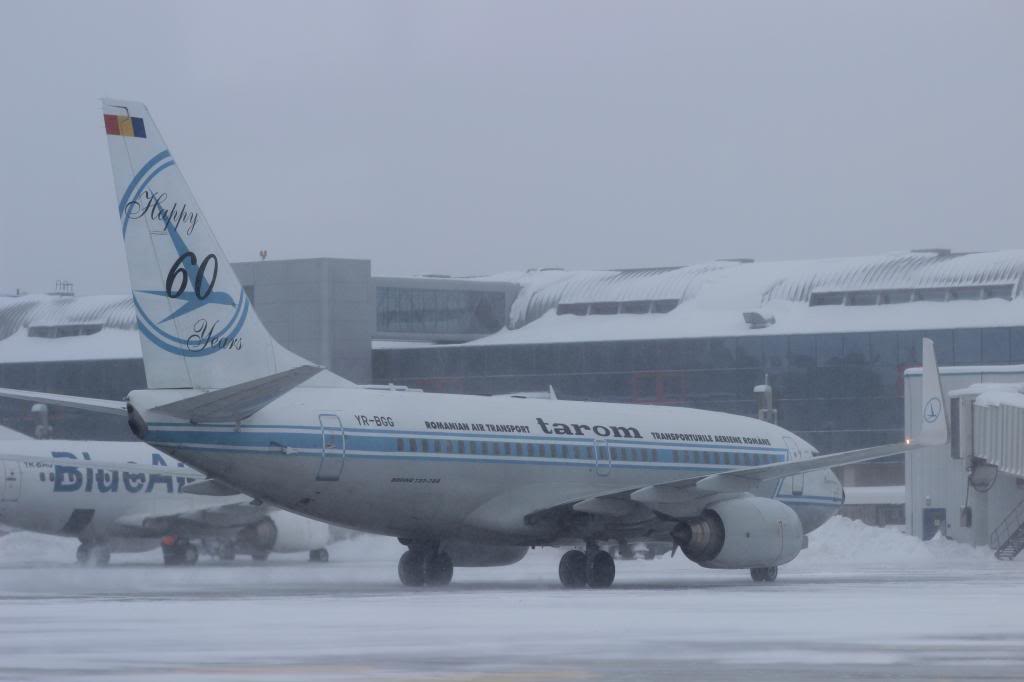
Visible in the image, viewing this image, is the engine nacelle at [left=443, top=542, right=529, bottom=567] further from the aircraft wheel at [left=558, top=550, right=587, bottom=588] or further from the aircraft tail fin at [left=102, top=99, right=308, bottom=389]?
the aircraft tail fin at [left=102, top=99, right=308, bottom=389]

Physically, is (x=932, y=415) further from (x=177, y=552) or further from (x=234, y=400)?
(x=177, y=552)

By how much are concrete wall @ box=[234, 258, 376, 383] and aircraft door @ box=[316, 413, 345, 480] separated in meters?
47.2

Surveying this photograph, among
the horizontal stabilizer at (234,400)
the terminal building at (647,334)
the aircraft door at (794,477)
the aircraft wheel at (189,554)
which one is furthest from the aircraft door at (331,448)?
the terminal building at (647,334)

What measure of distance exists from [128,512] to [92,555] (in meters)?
1.56

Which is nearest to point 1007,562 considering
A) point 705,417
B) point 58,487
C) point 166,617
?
point 705,417

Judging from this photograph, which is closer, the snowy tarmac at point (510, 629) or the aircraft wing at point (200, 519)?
the snowy tarmac at point (510, 629)

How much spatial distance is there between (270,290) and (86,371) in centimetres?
1206

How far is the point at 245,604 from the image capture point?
22922 mm

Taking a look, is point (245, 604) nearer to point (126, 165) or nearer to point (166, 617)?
point (166, 617)

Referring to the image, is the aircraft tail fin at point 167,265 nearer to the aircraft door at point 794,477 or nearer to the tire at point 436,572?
the tire at point 436,572

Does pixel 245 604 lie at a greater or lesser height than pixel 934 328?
lesser

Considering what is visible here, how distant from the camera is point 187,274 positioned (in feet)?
90.6

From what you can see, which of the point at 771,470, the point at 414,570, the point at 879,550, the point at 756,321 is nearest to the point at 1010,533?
the point at 879,550

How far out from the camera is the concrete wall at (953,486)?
50812mm
